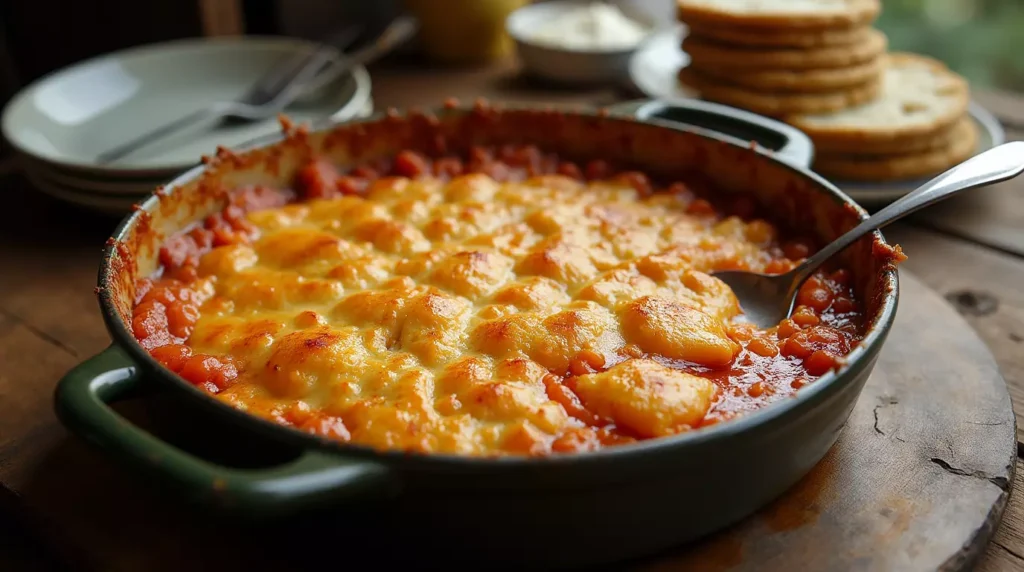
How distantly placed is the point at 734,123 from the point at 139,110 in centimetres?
217

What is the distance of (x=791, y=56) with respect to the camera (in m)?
2.83

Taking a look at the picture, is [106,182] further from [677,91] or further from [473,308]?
[677,91]

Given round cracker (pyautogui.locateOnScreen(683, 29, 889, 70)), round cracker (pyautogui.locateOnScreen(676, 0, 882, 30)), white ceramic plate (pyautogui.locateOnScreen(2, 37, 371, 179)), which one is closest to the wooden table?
white ceramic plate (pyautogui.locateOnScreen(2, 37, 371, 179))

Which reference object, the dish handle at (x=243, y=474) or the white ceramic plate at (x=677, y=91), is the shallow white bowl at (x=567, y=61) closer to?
the white ceramic plate at (x=677, y=91)

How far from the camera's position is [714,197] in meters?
2.32

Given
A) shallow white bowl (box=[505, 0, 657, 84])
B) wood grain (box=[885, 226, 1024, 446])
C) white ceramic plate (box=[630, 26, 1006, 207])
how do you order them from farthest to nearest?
shallow white bowl (box=[505, 0, 657, 84]) < white ceramic plate (box=[630, 26, 1006, 207]) < wood grain (box=[885, 226, 1024, 446])

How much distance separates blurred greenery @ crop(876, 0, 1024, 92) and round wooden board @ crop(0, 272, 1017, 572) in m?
4.71

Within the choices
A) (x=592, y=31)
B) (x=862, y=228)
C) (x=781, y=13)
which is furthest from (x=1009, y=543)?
(x=592, y=31)

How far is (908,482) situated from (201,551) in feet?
4.20

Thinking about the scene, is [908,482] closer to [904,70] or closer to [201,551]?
[201,551]

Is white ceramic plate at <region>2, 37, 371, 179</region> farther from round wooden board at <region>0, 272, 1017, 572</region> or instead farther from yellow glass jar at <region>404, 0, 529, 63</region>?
round wooden board at <region>0, 272, 1017, 572</region>

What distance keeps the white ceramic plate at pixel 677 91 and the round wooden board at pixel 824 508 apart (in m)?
0.87

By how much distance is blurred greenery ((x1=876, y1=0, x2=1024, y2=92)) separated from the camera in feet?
18.9

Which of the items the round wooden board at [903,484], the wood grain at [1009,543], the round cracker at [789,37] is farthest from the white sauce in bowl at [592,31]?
the wood grain at [1009,543]
